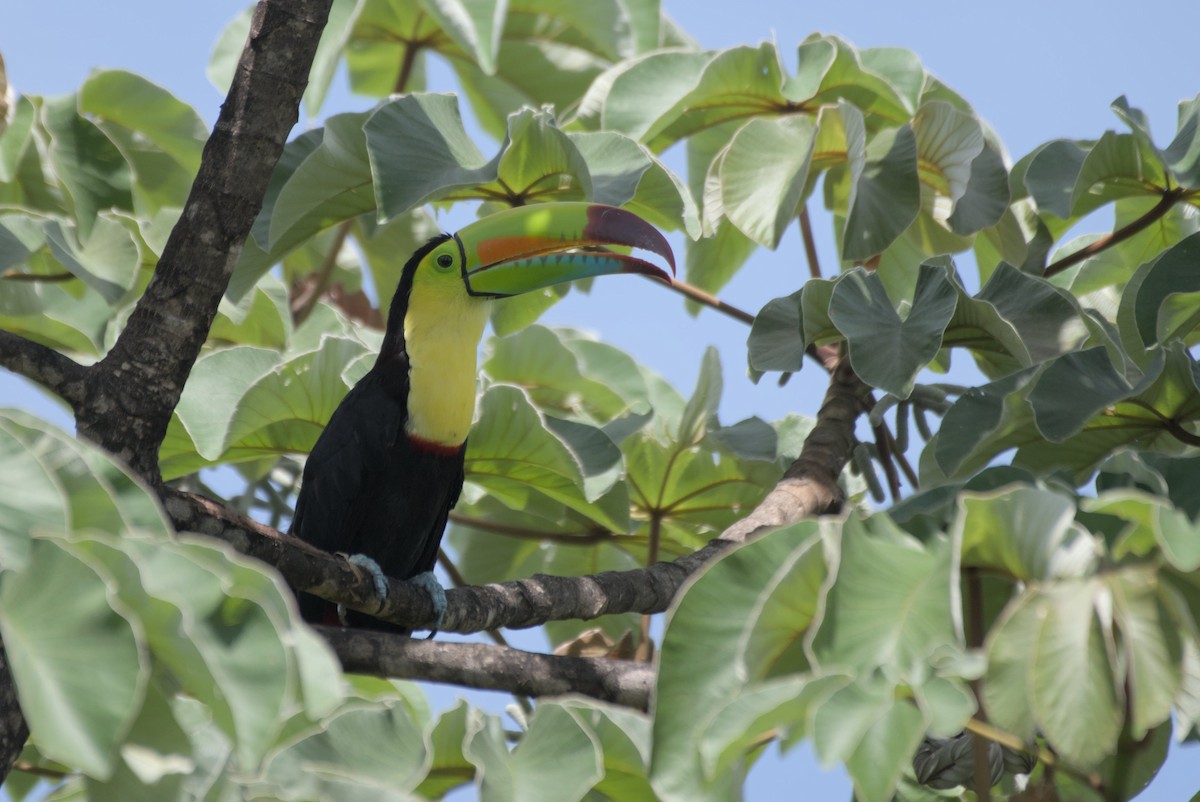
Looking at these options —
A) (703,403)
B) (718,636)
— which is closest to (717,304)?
(703,403)

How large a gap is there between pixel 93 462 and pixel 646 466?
6.86 ft

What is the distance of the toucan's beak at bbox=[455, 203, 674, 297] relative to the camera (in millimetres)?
3154

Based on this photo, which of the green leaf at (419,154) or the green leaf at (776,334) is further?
the green leaf at (776,334)

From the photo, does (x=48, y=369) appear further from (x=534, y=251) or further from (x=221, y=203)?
(x=534, y=251)

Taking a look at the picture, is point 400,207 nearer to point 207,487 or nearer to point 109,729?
point 207,487

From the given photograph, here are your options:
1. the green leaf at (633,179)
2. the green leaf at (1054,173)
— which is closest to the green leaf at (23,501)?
the green leaf at (633,179)

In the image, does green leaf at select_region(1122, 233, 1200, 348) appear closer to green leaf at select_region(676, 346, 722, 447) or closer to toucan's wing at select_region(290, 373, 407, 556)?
green leaf at select_region(676, 346, 722, 447)

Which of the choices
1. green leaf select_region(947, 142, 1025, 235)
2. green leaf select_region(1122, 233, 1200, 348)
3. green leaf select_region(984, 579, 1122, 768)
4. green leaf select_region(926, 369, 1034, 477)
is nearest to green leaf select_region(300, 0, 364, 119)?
green leaf select_region(947, 142, 1025, 235)

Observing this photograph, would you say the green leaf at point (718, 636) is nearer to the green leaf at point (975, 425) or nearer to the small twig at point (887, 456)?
the green leaf at point (975, 425)

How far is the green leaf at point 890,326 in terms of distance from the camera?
2445 millimetres

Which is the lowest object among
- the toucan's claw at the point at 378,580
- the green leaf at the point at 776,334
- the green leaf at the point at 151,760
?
the toucan's claw at the point at 378,580

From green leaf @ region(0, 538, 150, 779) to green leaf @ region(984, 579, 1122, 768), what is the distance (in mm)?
820

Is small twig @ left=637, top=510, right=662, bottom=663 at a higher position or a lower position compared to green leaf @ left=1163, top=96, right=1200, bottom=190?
lower

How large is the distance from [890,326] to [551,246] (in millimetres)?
1196
